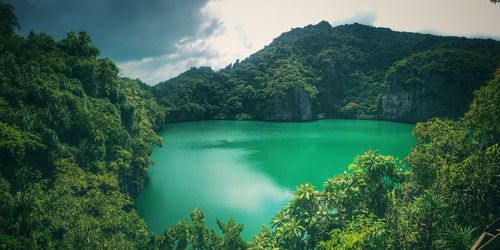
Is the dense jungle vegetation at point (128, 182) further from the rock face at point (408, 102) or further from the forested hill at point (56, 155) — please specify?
the rock face at point (408, 102)

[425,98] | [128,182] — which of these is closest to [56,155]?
[128,182]

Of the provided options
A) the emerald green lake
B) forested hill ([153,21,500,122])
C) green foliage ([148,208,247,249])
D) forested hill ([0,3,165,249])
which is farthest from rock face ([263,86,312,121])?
green foliage ([148,208,247,249])

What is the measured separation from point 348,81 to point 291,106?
18.7 metres

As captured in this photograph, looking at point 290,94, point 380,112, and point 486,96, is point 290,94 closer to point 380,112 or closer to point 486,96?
point 380,112

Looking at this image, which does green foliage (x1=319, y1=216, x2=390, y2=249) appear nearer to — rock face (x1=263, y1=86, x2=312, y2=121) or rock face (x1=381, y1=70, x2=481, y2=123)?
rock face (x1=263, y1=86, x2=312, y2=121)

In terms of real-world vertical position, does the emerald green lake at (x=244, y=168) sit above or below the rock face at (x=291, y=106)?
below

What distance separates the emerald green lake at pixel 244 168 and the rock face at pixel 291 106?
1267cm

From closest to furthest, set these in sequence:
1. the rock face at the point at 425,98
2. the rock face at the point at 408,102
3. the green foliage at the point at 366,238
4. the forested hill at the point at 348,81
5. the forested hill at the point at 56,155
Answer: the green foliage at the point at 366,238
the forested hill at the point at 56,155
the rock face at the point at 425,98
the forested hill at the point at 348,81
the rock face at the point at 408,102

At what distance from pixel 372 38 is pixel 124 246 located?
83.1 metres

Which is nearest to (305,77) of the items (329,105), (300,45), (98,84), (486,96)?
(329,105)

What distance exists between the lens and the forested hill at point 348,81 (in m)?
52.6

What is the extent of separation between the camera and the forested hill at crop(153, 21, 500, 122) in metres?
52.6

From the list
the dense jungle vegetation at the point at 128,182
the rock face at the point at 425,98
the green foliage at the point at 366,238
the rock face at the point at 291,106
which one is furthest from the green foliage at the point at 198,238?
the rock face at the point at 425,98

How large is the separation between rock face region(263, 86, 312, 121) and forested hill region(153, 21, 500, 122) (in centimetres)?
18
